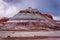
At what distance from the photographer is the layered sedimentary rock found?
16016 mm

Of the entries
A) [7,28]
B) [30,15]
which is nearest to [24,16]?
[30,15]

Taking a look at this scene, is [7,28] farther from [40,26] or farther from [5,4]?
[5,4]

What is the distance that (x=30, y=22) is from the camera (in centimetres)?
1806

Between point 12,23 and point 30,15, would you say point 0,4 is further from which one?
point 30,15

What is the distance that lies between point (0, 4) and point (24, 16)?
936 centimetres

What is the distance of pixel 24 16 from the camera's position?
63.4 feet

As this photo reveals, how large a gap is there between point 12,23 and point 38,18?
9.43 ft

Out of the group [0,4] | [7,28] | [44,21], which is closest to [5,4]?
[0,4]

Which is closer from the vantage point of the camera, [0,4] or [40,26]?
[0,4]

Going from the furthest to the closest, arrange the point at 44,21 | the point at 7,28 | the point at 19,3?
the point at 44,21 → the point at 7,28 → the point at 19,3

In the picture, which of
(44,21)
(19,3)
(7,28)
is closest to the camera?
(19,3)

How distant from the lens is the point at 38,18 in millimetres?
18828

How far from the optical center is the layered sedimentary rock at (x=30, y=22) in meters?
16.0

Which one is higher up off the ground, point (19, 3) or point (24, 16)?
point (19, 3)
